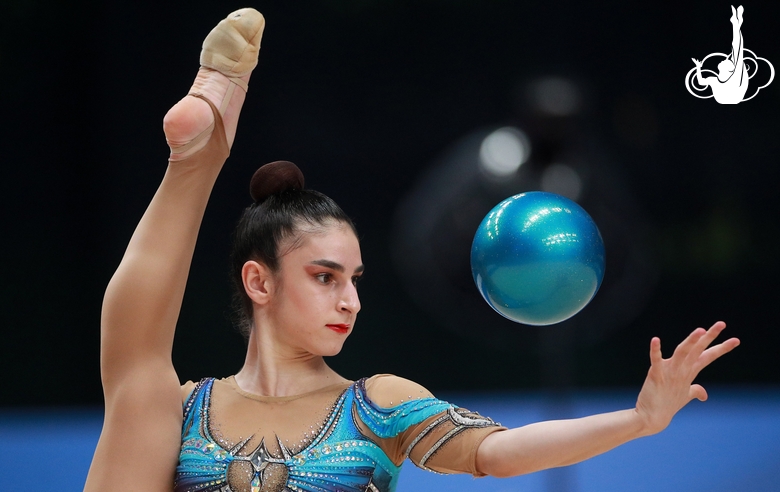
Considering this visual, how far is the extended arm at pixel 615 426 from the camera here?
102 cm

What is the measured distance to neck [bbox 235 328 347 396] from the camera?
1.37 meters

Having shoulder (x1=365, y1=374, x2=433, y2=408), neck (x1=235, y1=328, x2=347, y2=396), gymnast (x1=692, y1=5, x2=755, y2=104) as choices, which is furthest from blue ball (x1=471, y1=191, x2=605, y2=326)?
gymnast (x1=692, y1=5, x2=755, y2=104)

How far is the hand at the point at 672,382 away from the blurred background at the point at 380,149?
1641 mm

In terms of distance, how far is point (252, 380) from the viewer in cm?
140

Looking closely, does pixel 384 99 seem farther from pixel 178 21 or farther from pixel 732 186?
pixel 732 186

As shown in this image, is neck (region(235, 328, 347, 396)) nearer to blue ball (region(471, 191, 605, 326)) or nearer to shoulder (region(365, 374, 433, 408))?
shoulder (region(365, 374, 433, 408))

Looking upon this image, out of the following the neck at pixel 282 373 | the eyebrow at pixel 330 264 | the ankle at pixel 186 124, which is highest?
the ankle at pixel 186 124

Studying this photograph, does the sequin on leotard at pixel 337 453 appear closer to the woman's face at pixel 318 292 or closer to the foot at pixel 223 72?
the woman's face at pixel 318 292

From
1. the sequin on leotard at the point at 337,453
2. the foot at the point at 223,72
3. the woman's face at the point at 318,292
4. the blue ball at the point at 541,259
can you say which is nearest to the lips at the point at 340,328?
the woman's face at the point at 318,292

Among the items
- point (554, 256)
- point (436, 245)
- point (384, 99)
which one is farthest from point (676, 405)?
point (384, 99)

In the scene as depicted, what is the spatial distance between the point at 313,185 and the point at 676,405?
76.0 inches

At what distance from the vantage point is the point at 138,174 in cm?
282

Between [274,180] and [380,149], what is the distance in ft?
4.61

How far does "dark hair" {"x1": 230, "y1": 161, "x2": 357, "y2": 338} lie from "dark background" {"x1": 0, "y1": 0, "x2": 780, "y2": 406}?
129 cm
